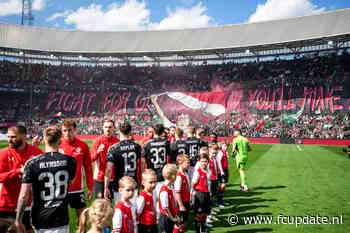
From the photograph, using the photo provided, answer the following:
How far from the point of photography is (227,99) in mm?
41281

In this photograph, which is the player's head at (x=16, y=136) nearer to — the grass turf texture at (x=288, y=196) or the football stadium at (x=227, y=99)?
the football stadium at (x=227, y=99)

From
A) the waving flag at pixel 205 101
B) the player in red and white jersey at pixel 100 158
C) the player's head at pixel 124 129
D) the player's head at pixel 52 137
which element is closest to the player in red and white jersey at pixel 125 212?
the player's head at pixel 52 137

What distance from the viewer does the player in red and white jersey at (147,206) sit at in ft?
12.9

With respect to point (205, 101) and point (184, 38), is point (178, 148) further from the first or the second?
point (184, 38)

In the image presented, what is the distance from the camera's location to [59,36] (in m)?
50.8

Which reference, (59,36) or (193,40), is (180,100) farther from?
(59,36)

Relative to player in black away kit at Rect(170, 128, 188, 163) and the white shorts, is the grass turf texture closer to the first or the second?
player in black away kit at Rect(170, 128, 188, 163)

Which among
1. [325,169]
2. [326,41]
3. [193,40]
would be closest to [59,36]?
[193,40]

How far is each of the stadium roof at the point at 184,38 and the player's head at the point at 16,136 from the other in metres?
39.0

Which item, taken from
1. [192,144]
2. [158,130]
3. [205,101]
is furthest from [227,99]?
[158,130]

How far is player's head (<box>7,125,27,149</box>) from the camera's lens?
158 inches

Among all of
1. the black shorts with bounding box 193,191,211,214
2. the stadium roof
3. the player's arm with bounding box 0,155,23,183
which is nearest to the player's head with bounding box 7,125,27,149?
the player's arm with bounding box 0,155,23,183

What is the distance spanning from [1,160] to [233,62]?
4742cm

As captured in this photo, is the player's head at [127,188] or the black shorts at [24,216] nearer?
the player's head at [127,188]
